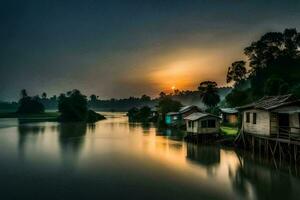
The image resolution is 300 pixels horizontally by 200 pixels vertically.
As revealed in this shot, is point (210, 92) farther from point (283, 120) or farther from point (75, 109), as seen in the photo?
point (75, 109)

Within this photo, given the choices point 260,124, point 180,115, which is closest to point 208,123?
point 260,124

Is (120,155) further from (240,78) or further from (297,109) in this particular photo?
(240,78)

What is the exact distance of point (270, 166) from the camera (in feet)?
93.0

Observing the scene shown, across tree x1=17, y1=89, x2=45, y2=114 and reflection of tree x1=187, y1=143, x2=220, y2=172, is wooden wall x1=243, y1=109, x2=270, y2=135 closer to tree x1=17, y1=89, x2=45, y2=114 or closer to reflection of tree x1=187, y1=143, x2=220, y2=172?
reflection of tree x1=187, y1=143, x2=220, y2=172

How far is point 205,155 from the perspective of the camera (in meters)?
36.8

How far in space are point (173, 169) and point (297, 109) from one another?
604 inches

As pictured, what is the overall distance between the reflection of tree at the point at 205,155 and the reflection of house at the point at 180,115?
34.5 metres

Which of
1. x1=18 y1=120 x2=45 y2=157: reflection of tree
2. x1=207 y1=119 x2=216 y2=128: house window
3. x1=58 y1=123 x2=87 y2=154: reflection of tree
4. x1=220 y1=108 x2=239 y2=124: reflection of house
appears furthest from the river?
x1=220 y1=108 x2=239 y2=124: reflection of house

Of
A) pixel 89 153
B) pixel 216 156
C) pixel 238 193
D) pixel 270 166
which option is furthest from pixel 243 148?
pixel 89 153

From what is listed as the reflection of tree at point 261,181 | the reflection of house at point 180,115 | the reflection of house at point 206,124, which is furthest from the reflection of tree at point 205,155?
the reflection of house at point 180,115

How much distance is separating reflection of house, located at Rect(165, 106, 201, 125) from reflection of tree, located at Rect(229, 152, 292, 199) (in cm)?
5016

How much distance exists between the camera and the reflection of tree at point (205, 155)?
31.7m

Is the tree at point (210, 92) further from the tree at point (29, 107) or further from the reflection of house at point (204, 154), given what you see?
the tree at point (29, 107)

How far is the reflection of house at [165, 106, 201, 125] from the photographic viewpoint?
80244mm
